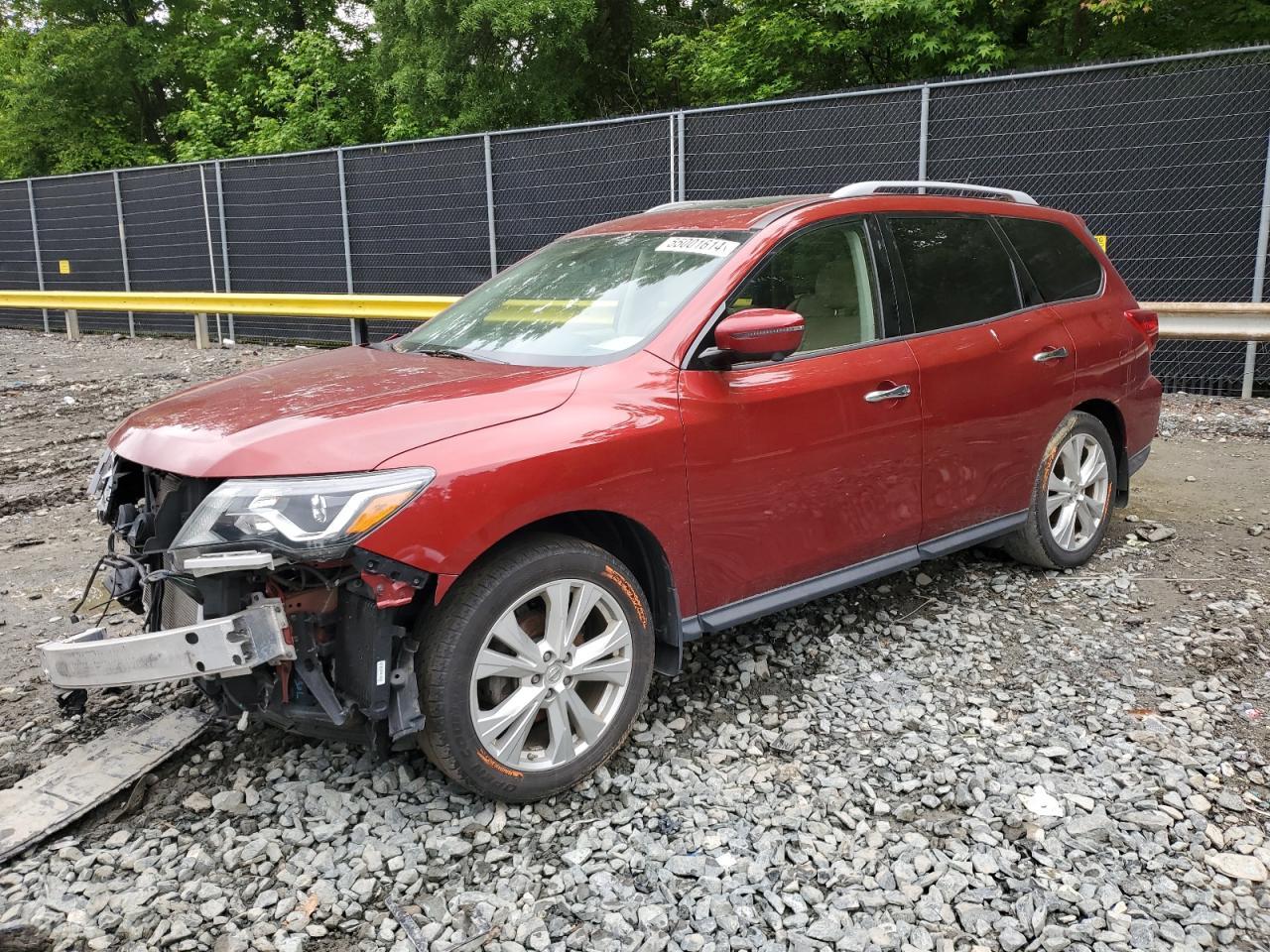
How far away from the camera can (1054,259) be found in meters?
5.04

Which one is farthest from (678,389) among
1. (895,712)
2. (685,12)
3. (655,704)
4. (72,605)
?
(685,12)

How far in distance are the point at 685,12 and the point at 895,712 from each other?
836 inches

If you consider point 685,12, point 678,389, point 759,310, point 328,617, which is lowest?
point 328,617

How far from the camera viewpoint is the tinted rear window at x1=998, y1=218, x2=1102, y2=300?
4891 mm

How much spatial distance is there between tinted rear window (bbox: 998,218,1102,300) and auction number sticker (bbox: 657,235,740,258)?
5.70 ft

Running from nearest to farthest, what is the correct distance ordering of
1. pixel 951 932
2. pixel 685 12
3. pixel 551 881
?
pixel 951 932, pixel 551 881, pixel 685 12

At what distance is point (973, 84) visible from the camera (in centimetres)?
950

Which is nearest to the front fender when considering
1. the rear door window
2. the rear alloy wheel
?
the rear door window

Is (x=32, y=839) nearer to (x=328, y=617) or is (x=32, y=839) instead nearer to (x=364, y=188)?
(x=328, y=617)

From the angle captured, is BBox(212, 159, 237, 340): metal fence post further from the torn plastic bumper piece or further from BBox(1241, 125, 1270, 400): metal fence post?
the torn plastic bumper piece

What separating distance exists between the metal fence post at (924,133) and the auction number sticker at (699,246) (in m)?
6.65

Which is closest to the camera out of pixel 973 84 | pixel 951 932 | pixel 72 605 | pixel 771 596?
pixel 951 932

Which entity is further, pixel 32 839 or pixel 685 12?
pixel 685 12

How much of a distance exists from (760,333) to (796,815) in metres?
1.50
